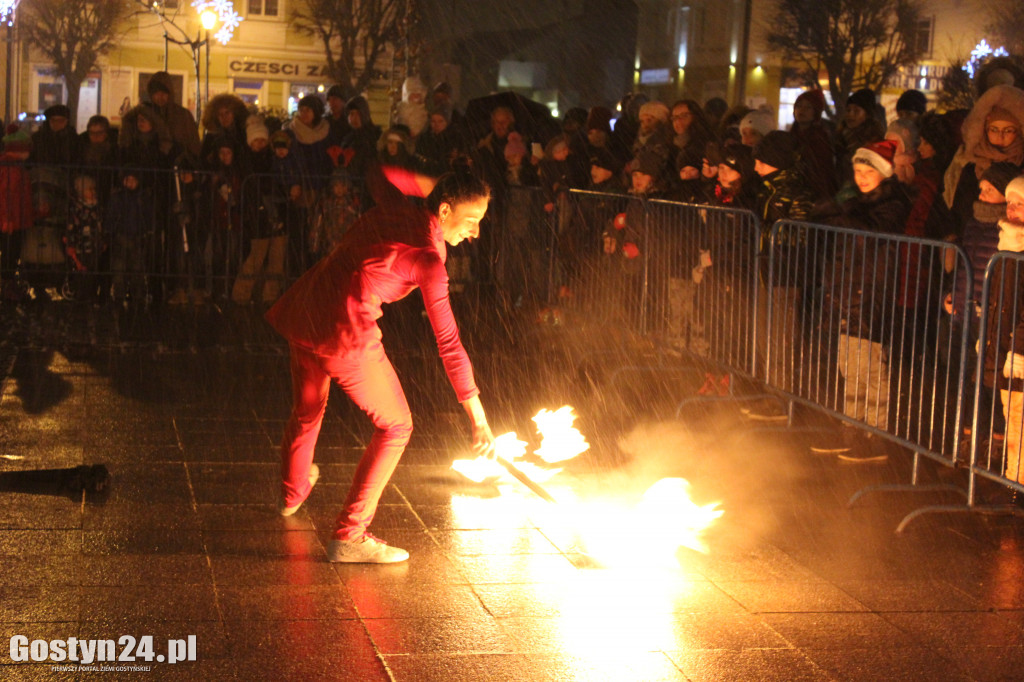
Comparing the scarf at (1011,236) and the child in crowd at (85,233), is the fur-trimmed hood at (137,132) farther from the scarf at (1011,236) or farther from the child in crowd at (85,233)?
the scarf at (1011,236)

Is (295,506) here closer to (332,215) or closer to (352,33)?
(332,215)

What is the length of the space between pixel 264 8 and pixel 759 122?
41471mm

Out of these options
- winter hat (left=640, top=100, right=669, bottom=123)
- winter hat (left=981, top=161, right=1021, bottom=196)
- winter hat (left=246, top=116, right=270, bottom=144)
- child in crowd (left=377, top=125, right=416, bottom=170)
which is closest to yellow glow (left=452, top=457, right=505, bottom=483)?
winter hat (left=981, top=161, right=1021, bottom=196)

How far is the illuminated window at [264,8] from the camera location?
4950 centimetres

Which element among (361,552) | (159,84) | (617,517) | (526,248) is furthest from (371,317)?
(159,84)

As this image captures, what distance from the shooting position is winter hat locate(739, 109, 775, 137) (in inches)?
438

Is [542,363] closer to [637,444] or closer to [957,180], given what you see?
[637,444]

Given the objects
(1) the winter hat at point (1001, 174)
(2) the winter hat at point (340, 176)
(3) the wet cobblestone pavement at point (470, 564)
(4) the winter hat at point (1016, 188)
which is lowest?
(3) the wet cobblestone pavement at point (470, 564)

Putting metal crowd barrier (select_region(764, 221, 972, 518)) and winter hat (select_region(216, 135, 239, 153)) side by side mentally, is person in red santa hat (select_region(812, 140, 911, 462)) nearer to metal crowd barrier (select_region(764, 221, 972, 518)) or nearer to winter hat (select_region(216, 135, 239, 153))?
metal crowd barrier (select_region(764, 221, 972, 518))

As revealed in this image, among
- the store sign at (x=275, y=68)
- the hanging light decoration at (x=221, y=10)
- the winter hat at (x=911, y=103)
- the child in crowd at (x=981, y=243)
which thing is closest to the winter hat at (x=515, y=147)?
the winter hat at (x=911, y=103)

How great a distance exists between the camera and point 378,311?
241 inches

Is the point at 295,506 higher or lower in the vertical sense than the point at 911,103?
lower

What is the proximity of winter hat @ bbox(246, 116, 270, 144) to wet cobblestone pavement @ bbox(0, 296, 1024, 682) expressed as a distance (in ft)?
17.2

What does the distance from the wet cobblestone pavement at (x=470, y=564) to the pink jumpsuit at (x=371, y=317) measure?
500mm
